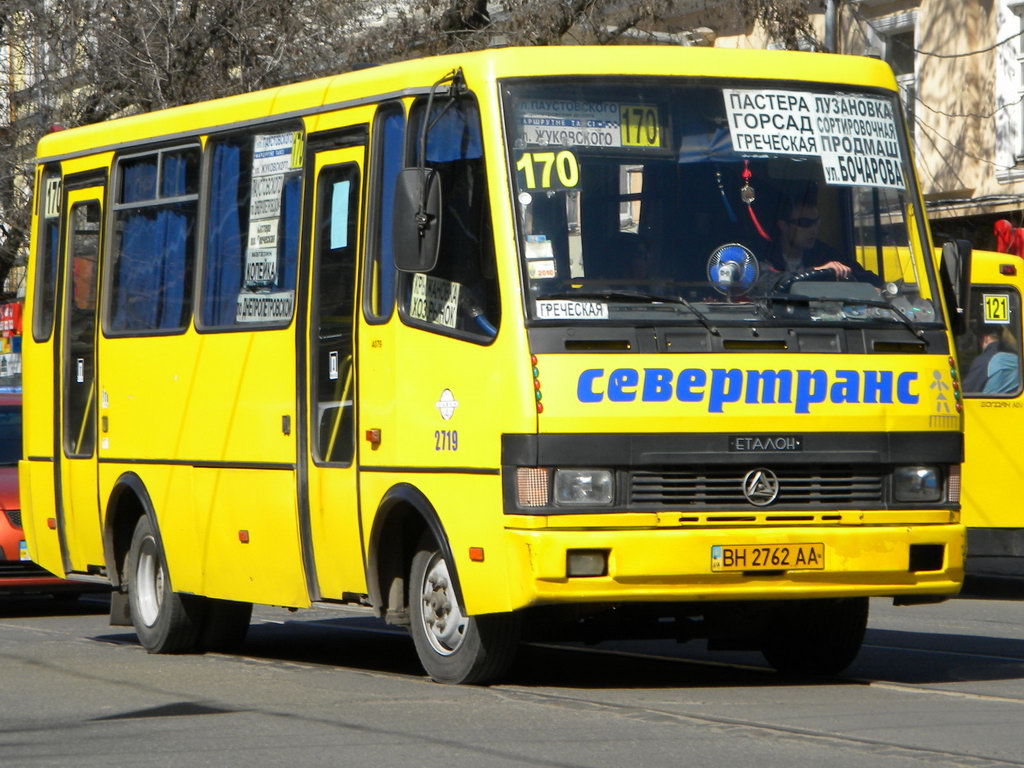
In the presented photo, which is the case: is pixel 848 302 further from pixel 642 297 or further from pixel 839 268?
pixel 642 297

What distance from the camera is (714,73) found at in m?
9.96

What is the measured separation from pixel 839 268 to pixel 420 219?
1.94 meters

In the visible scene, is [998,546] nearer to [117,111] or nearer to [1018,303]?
[1018,303]

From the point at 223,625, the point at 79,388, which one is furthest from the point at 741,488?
the point at 79,388

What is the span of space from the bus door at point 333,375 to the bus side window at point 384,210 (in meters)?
0.18

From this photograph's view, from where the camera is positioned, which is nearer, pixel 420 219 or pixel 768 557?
pixel 768 557

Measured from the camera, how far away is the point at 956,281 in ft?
33.4

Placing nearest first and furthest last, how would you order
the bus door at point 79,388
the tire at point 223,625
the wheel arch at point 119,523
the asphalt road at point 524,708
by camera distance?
the asphalt road at point 524,708 < the tire at point 223,625 < the wheel arch at point 119,523 < the bus door at point 79,388

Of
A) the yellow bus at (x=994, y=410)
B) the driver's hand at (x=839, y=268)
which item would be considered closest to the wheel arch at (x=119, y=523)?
the driver's hand at (x=839, y=268)

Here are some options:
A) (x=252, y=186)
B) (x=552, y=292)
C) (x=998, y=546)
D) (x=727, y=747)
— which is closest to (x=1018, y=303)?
(x=998, y=546)

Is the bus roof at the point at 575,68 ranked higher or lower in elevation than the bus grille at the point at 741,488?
higher

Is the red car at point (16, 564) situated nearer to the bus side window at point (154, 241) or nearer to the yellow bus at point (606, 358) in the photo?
the bus side window at point (154, 241)

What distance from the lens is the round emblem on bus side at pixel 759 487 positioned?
9.41 metres

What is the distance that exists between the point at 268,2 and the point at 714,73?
1650 cm
